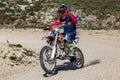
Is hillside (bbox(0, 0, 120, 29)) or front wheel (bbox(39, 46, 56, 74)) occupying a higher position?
front wheel (bbox(39, 46, 56, 74))

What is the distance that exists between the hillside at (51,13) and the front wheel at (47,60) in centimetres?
1342

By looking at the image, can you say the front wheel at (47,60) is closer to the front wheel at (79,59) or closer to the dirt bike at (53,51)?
the dirt bike at (53,51)

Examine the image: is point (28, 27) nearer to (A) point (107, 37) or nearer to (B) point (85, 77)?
(A) point (107, 37)

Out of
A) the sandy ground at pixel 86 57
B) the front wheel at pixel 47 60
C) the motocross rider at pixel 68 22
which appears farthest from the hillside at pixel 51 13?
the front wheel at pixel 47 60

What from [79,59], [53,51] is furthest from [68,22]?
[79,59]

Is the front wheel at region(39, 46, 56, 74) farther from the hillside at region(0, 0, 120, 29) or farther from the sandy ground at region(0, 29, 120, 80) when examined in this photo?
the hillside at region(0, 0, 120, 29)

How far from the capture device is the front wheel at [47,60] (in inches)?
499

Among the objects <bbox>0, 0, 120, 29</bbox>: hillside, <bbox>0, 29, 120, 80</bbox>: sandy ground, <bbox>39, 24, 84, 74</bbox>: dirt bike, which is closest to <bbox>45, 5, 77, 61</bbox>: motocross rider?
<bbox>39, 24, 84, 74</bbox>: dirt bike

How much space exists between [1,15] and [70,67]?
14.7m

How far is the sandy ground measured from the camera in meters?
12.1

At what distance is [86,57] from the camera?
57.9 ft

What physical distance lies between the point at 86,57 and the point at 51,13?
11.2 m

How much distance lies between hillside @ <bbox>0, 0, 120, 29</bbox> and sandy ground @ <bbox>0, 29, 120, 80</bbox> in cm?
172

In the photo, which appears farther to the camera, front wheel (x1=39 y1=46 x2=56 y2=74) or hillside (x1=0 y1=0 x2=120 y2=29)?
hillside (x1=0 y1=0 x2=120 y2=29)
